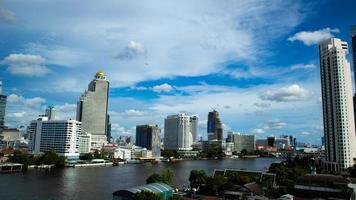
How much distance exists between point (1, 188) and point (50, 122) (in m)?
60.4

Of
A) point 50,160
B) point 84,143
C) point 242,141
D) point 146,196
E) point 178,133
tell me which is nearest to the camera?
point 146,196

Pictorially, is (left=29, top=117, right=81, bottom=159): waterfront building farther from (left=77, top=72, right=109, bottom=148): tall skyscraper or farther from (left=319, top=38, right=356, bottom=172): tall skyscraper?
(left=319, top=38, right=356, bottom=172): tall skyscraper

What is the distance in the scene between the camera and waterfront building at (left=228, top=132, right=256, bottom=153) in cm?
19171

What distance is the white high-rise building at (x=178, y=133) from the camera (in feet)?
526

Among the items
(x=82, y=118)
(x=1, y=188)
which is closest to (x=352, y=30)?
(x=1, y=188)

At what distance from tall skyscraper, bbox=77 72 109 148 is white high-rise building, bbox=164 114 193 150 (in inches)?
1570

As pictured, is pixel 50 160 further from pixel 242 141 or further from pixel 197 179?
pixel 242 141

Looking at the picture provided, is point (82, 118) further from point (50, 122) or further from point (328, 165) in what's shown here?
point (328, 165)

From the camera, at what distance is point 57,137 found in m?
92.8

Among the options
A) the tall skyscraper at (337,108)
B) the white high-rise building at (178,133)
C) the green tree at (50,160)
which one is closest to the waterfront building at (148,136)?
the white high-rise building at (178,133)

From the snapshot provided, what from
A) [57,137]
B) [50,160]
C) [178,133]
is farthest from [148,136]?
[50,160]

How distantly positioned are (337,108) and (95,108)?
98.7 metres

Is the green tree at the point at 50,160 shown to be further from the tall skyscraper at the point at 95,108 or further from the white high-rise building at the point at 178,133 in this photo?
the white high-rise building at the point at 178,133

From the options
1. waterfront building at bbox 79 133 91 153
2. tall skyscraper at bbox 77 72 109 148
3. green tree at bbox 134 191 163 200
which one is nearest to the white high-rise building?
tall skyscraper at bbox 77 72 109 148
